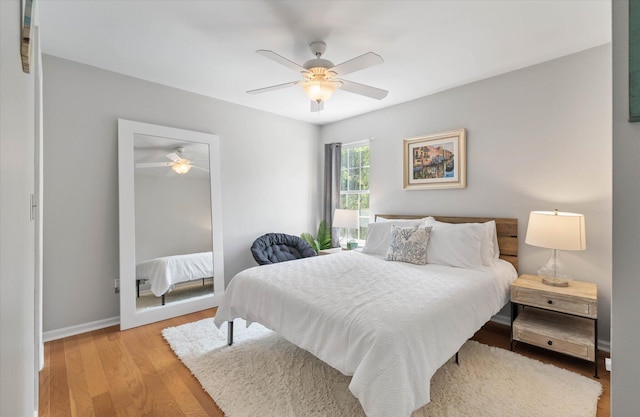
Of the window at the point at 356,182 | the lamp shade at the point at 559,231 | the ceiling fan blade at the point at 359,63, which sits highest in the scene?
the ceiling fan blade at the point at 359,63

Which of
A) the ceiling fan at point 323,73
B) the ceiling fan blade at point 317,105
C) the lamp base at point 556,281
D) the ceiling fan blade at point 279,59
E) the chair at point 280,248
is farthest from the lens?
the chair at point 280,248

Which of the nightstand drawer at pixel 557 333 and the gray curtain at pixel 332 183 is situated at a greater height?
the gray curtain at pixel 332 183

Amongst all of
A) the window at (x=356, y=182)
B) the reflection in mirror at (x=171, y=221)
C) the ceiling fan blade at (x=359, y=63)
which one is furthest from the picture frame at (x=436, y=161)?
the reflection in mirror at (x=171, y=221)

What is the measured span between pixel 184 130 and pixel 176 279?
1.77 meters

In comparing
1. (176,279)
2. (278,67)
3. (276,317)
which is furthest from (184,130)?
(276,317)

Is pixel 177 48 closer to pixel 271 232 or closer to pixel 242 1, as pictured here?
pixel 242 1

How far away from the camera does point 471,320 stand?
6.62ft

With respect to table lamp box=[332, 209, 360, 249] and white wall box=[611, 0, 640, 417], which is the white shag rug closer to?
white wall box=[611, 0, 640, 417]

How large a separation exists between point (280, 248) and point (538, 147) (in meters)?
3.19

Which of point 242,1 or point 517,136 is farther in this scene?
point 517,136

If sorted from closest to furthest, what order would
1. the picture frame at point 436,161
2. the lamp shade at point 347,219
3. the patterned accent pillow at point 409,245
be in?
the patterned accent pillow at point 409,245 < the picture frame at point 436,161 < the lamp shade at point 347,219

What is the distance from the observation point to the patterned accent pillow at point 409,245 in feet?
9.64

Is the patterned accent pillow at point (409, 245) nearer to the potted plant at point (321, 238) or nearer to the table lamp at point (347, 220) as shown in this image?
the table lamp at point (347, 220)

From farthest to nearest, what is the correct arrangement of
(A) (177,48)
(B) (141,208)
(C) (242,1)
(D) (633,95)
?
(B) (141,208), (A) (177,48), (C) (242,1), (D) (633,95)
